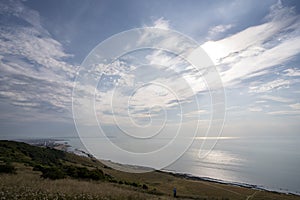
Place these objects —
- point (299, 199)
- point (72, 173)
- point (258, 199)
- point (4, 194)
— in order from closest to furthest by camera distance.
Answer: point (4, 194), point (72, 173), point (258, 199), point (299, 199)

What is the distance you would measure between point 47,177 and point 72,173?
4.29 metres

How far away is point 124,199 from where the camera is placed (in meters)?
9.92

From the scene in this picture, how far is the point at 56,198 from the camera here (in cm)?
789

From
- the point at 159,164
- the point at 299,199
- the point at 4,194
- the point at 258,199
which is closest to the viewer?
the point at 4,194

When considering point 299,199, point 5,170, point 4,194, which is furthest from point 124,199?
point 299,199

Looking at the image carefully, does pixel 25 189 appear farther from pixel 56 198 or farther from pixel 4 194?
pixel 56 198

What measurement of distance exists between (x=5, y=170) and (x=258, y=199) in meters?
28.3

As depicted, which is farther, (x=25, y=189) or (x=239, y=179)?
(x=239, y=179)

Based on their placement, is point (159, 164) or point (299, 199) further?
point (159, 164)

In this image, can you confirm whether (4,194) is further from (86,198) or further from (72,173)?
(72,173)

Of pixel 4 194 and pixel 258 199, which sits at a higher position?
pixel 4 194

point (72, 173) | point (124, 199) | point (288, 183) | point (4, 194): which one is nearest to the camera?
point (4, 194)

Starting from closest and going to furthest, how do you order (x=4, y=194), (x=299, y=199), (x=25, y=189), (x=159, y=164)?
(x=4, y=194)
(x=25, y=189)
(x=299, y=199)
(x=159, y=164)

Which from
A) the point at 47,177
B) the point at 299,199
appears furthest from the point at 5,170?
the point at 299,199
